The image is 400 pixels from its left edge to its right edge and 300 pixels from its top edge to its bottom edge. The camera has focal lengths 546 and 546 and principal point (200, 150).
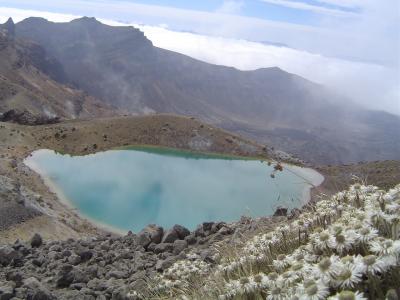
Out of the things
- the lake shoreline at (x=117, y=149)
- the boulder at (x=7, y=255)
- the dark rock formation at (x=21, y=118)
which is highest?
the boulder at (x=7, y=255)

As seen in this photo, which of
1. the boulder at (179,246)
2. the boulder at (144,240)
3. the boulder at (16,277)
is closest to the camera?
the boulder at (16,277)

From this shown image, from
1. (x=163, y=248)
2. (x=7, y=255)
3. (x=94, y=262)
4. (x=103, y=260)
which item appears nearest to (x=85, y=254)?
(x=94, y=262)

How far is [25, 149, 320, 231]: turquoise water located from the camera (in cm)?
3753

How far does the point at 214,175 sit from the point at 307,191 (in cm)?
1371

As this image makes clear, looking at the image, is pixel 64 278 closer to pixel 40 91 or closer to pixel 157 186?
pixel 157 186

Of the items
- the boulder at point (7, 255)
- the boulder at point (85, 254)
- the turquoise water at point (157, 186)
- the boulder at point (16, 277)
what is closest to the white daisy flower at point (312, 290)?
the boulder at point (16, 277)

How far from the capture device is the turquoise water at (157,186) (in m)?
37.5

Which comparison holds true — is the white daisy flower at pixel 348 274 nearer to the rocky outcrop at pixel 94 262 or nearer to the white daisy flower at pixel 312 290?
the white daisy flower at pixel 312 290

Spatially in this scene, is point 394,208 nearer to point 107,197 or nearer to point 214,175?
point 107,197

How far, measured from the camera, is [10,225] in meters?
24.6

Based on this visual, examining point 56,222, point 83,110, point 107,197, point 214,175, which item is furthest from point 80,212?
point 83,110

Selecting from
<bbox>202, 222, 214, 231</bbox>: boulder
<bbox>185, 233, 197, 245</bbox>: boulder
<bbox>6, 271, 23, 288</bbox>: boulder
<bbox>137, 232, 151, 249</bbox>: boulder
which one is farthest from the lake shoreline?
<bbox>6, 271, 23, 288</bbox>: boulder

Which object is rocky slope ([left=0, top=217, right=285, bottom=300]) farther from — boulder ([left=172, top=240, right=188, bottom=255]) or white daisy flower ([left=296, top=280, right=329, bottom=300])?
white daisy flower ([left=296, top=280, right=329, bottom=300])

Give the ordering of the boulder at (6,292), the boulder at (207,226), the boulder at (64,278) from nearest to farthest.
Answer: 1. the boulder at (6,292)
2. the boulder at (64,278)
3. the boulder at (207,226)
